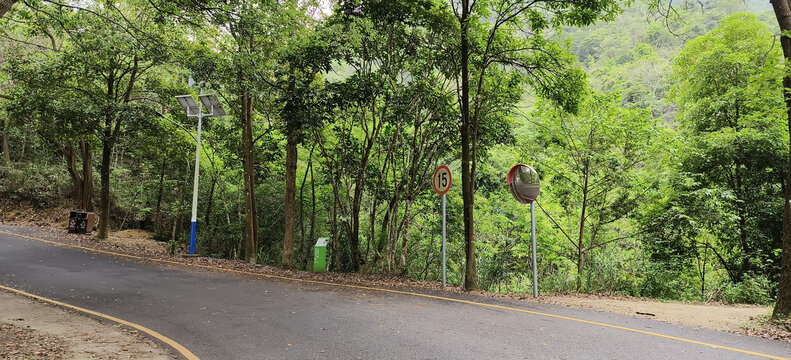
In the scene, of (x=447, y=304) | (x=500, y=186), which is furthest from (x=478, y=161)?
(x=447, y=304)

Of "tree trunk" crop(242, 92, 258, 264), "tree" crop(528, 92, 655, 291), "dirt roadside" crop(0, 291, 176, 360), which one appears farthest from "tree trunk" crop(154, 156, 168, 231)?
"tree" crop(528, 92, 655, 291)

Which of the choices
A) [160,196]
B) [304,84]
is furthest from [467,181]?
[160,196]

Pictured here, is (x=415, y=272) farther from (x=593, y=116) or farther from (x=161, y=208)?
(x=161, y=208)

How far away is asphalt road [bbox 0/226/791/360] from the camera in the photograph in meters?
4.99

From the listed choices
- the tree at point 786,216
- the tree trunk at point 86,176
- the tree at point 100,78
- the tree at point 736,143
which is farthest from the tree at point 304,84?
the tree trunk at point 86,176

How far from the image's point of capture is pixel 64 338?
5273 mm

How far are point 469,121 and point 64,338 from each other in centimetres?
957

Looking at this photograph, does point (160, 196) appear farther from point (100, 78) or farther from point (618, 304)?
point (618, 304)

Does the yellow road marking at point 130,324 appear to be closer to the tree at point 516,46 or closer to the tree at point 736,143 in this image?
the tree at point 516,46

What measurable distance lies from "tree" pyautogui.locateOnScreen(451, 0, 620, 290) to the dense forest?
0.05 metres

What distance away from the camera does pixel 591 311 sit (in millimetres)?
7543

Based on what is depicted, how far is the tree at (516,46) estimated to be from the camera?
30.7ft

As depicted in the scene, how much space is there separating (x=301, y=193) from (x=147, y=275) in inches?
333

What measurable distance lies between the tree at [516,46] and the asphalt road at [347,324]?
3313 millimetres
